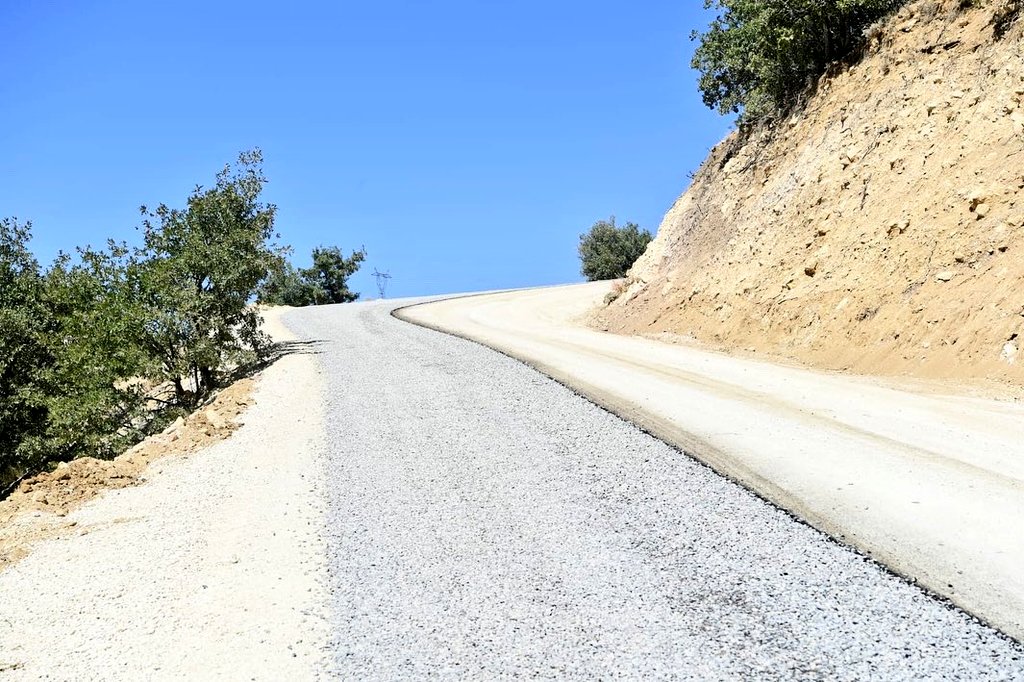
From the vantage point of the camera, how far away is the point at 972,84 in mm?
18656

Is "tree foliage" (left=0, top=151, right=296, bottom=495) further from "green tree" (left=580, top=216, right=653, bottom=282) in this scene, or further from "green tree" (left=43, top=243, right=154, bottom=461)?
"green tree" (left=580, top=216, right=653, bottom=282)

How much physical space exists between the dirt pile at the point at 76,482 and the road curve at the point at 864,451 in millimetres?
6611

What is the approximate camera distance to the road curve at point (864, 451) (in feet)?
21.1

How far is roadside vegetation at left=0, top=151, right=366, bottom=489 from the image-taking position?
19.5m

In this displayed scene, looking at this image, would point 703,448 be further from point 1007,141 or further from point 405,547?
point 1007,141

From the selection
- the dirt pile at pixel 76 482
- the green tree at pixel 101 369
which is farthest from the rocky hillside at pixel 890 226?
the green tree at pixel 101 369

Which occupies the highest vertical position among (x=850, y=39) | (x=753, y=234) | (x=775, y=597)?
(x=850, y=39)

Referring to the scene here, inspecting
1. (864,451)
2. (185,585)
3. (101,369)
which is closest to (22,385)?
(101,369)

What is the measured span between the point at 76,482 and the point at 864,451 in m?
10.7

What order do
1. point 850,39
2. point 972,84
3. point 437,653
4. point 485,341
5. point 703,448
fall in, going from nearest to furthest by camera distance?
point 437,653
point 703,448
point 972,84
point 485,341
point 850,39

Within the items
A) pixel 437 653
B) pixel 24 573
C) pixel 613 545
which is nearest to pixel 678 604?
pixel 613 545

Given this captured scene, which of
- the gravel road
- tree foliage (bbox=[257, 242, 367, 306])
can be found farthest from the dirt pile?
tree foliage (bbox=[257, 242, 367, 306])

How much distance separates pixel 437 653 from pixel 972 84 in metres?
19.5

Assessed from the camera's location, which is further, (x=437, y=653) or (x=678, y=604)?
(x=678, y=604)
